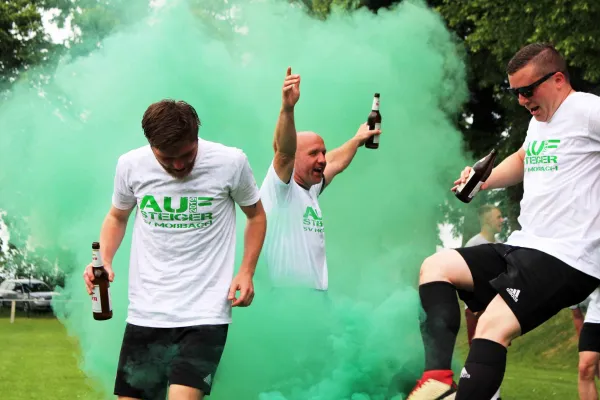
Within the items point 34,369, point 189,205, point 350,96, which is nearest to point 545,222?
point 189,205

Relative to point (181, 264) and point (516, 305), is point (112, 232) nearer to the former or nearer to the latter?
point (181, 264)

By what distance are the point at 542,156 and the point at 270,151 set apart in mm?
3539

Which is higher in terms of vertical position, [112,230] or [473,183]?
[473,183]

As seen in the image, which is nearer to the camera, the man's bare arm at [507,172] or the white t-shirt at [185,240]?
the white t-shirt at [185,240]

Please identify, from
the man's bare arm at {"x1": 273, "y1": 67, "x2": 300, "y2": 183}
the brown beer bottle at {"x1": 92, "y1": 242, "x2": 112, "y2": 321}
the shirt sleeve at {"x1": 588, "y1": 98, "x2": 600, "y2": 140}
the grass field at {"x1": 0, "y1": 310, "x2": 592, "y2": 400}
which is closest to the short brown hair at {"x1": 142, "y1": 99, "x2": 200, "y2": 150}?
the brown beer bottle at {"x1": 92, "y1": 242, "x2": 112, "y2": 321}

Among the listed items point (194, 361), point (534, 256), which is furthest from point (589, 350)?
point (194, 361)

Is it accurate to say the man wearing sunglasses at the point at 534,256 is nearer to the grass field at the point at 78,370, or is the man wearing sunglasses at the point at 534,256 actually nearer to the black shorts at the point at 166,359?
the black shorts at the point at 166,359

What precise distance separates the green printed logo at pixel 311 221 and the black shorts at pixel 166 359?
1.53 m

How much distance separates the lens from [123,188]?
4859 millimetres

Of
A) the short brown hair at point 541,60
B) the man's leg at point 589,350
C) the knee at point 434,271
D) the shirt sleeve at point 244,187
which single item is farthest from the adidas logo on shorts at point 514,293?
the man's leg at point 589,350

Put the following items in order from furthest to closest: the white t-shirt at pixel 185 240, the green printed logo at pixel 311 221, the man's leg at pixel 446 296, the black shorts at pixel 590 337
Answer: the black shorts at pixel 590 337
the green printed logo at pixel 311 221
the white t-shirt at pixel 185 240
the man's leg at pixel 446 296

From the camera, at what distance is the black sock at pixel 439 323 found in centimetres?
439

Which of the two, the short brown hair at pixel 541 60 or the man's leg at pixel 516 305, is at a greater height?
the short brown hair at pixel 541 60

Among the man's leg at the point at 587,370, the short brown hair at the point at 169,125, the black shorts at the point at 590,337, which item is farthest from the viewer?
the man's leg at the point at 587,370
